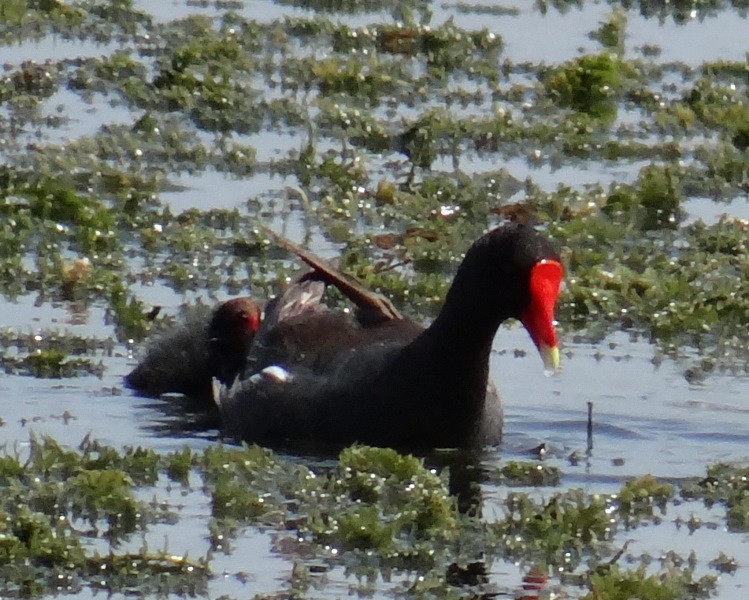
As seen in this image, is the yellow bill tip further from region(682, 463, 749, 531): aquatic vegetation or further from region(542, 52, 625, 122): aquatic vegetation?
region(542, 52, 625, 122): aquatic vegetation

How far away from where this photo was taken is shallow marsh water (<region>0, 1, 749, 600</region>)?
802 centimetres

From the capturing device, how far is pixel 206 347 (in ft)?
35.3

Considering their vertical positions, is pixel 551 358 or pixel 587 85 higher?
pixel 587 85

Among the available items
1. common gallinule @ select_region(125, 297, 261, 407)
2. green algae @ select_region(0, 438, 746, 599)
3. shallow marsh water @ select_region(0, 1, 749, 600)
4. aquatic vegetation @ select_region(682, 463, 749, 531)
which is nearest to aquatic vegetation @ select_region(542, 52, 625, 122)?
shallow marsh water @ select_region(0, 1, 749, 600)

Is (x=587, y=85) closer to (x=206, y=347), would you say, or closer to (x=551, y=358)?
(x=206, y=347)

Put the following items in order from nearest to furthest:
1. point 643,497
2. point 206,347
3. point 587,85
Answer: point 643,497 → point 206,347 → point 587,85

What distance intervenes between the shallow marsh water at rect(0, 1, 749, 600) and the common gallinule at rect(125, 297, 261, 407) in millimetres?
199

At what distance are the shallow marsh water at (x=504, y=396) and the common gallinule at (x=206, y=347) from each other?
199mm

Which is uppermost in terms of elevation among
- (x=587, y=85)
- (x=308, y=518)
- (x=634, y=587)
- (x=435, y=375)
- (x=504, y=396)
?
(x=587, y=85)

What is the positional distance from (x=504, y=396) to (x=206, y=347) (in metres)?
1.30

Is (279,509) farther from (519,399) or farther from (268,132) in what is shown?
(268,132)

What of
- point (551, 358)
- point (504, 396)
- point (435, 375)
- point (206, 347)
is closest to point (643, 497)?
point (551, 358)

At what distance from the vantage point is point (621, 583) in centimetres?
742

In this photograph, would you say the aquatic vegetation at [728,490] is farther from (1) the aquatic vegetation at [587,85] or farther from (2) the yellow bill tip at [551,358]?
(1) the aquatic vegetation at [587,85]
